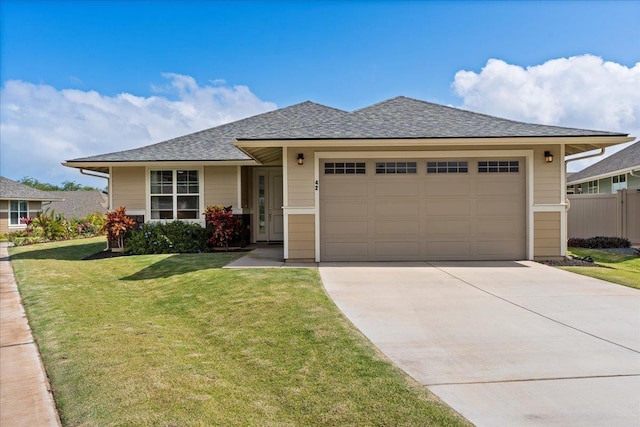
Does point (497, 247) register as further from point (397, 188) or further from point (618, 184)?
point (618, 184)

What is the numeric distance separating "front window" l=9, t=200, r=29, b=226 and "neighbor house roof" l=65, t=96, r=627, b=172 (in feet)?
52.0

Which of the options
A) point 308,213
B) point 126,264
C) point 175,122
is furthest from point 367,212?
point 175,122

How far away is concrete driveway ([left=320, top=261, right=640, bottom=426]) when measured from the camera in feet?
10.9

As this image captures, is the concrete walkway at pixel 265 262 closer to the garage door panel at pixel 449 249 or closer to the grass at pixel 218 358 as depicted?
the grass at pixel 218 358

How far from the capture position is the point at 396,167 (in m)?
10.6

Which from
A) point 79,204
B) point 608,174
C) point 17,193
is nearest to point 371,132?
point 608,174

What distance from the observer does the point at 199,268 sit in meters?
9.82

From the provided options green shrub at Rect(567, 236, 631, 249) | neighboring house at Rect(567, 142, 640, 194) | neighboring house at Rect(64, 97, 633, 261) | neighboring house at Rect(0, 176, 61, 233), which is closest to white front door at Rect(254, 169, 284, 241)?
neighboring house at Rect(64, 97, 633, 261)

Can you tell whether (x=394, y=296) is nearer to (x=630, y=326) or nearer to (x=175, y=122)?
(x=630, y=326)

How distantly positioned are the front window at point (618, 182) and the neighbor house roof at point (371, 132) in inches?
444

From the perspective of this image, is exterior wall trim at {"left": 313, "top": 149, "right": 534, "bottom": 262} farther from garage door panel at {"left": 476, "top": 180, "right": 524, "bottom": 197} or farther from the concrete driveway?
the concrete driveway

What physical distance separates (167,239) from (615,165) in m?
20.7

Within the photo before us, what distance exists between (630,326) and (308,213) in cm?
669

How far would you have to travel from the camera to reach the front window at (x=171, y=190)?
14.6 metres
